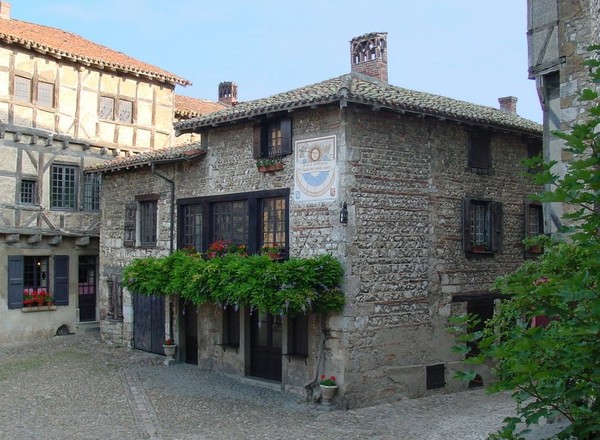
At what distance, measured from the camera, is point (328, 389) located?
454 inches

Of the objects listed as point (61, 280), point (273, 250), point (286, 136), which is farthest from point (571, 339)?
point (61, 280)

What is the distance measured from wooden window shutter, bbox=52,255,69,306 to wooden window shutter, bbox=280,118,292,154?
9.93 metres

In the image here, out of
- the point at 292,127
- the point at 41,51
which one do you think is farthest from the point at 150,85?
the point at 292,127

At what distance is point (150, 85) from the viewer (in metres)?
20.9

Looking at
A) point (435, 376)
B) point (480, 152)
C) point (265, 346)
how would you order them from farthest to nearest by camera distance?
point (480, 152) → point (265, 346) → point (435, 376)

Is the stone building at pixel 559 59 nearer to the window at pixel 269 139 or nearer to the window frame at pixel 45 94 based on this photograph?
the window at pixel 269 139

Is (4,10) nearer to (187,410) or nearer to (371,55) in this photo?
(371,55)

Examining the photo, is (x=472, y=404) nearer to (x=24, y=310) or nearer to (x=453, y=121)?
(x=453, y=121)

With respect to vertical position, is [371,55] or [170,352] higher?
[371,55]

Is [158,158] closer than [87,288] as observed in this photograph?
Yes

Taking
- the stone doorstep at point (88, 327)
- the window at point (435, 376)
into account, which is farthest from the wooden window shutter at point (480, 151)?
the stone doorstep at point (88, 327)

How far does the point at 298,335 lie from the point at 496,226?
5.12m

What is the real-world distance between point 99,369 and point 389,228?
24.0 ft

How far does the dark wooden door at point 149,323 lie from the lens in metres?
16.5
